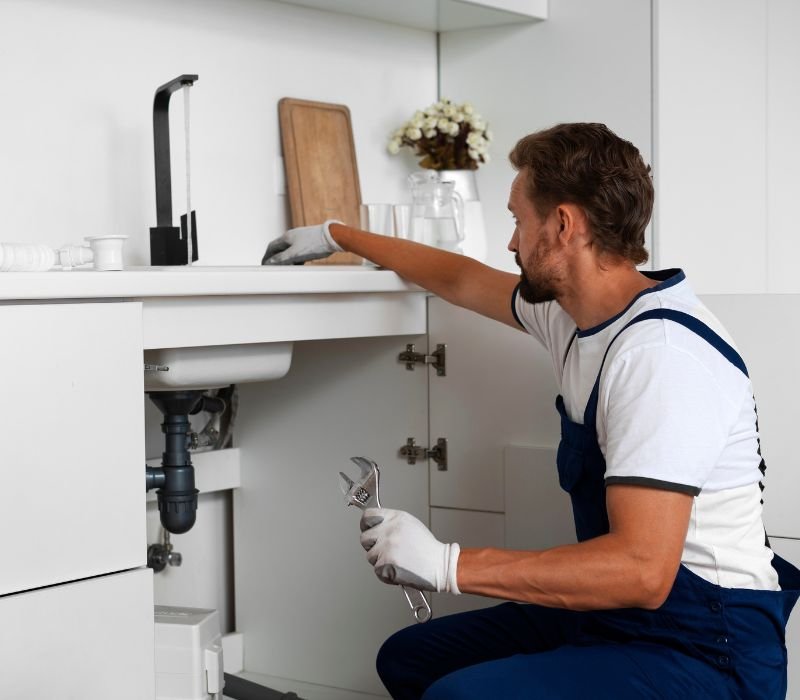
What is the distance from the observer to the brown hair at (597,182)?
4.85ft

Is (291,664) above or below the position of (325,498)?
below

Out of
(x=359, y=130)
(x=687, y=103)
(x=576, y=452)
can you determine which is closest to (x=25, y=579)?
(x=576, y=452)

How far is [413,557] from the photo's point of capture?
136 cm

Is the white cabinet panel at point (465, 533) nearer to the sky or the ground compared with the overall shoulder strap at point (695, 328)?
nearer to the ground

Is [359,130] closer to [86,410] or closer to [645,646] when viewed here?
[86,410]

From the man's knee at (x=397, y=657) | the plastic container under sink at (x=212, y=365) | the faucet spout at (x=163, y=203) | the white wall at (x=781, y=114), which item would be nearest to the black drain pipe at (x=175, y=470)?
the plastic container under sink at (x=212, y=365)

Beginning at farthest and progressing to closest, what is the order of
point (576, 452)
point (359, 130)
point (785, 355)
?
point (359, 130) < point (785, 355) < point (576, 452)

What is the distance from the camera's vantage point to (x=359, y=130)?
8.55 feet

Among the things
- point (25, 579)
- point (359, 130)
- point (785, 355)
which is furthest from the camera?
point (359, 130)

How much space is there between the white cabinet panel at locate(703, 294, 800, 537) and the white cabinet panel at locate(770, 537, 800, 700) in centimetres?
1

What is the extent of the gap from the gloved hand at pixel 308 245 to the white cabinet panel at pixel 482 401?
20 centimetres

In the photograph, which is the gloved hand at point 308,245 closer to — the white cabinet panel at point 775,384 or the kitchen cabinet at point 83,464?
the kitchen cabinet at point 83,464

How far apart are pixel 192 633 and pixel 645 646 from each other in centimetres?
73

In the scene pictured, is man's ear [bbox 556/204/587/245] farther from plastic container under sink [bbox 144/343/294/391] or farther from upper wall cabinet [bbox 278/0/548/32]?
upper wall cabinet [bbox 278/0/548/32]
